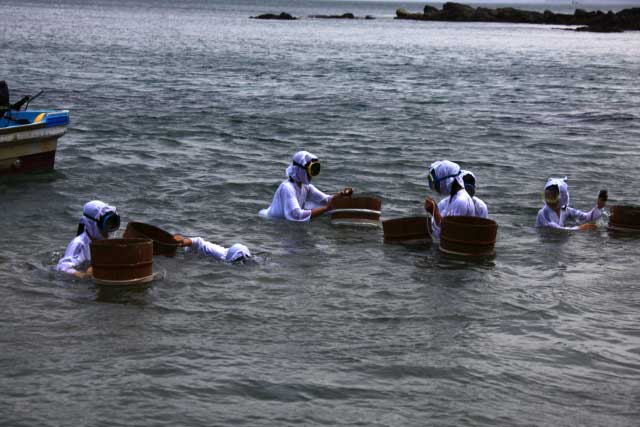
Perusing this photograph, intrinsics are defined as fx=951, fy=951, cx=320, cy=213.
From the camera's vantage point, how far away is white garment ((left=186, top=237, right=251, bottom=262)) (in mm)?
12398

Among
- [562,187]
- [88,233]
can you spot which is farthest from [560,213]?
[88,233]

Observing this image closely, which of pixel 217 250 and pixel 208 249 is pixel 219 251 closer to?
pixel 217 250

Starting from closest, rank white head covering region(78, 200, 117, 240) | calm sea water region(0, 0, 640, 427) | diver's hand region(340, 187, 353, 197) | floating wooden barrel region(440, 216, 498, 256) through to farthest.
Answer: calm sea water region(0, 0, 640, 427) → white head covering region(78, 200, 117, 240) → floating wooden barrel region(440, 216, 498, 256) → diver's hand region(340, 187, 353, 197)

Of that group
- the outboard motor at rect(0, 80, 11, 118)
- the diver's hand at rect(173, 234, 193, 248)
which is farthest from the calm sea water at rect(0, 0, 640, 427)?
the outboard motor at rect(0, 80, 11, 118)

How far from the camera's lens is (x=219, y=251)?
1247 cm

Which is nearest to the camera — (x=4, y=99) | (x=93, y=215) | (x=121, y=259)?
(x=121, y=259)

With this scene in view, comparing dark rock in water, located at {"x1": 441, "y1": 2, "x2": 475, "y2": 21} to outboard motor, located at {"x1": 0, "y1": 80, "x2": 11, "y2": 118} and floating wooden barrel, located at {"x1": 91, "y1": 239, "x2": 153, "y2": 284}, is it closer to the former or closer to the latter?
outboard motor, located at {"x1": 0, "y1": 80, "x2": 11, "y2": 118}

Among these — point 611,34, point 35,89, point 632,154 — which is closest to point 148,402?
point 632,154

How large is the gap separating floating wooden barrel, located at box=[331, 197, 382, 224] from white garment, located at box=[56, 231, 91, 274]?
4.14 m

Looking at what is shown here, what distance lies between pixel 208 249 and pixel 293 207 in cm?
218

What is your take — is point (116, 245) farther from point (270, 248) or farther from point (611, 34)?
point (611, 34)

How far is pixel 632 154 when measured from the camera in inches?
933

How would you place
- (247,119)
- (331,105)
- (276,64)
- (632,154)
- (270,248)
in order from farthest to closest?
(276,64)
(331,105)
(247,119)
(632,154)
(270,248)

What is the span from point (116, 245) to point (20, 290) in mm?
1605
